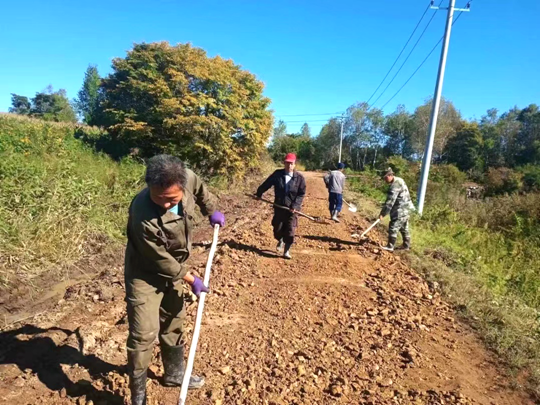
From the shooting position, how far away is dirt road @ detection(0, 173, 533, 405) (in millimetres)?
2533

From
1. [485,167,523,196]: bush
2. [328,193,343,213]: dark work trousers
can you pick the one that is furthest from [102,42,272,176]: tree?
[485,167,523,196]: bush

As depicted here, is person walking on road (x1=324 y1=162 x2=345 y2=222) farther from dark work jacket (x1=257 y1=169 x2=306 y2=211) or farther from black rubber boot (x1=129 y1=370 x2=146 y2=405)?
black rubber boot (x1=129 y1=370 x2=146 y2=405)

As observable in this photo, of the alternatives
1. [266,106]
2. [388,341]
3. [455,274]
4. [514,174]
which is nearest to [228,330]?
[388,341]

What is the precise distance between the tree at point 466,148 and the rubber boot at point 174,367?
33.8 metres

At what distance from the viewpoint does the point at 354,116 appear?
1681 inches

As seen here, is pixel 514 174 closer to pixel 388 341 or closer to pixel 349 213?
pixel 349 213

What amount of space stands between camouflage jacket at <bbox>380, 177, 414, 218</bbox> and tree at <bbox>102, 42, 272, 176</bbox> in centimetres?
670

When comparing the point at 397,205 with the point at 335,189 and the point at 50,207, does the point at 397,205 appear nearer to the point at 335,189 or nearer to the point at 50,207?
the point at 335,189

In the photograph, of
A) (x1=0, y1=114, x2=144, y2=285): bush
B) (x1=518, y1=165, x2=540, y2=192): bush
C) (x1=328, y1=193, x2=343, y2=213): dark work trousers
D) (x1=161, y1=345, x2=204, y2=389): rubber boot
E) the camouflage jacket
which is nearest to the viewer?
(x1=161, y1=345, x2=204, y2=389): rubber boot

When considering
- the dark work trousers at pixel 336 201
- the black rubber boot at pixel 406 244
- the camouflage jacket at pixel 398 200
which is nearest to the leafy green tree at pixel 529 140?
the dark work trousers at pixel 336 201

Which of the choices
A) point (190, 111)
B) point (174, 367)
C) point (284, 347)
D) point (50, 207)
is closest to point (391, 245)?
point (284, 347)

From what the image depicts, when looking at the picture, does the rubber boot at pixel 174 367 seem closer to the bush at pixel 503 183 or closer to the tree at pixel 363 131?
the bush at pixel 503 183

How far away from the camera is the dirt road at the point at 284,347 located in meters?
2.53

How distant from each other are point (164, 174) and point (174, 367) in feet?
5.07
